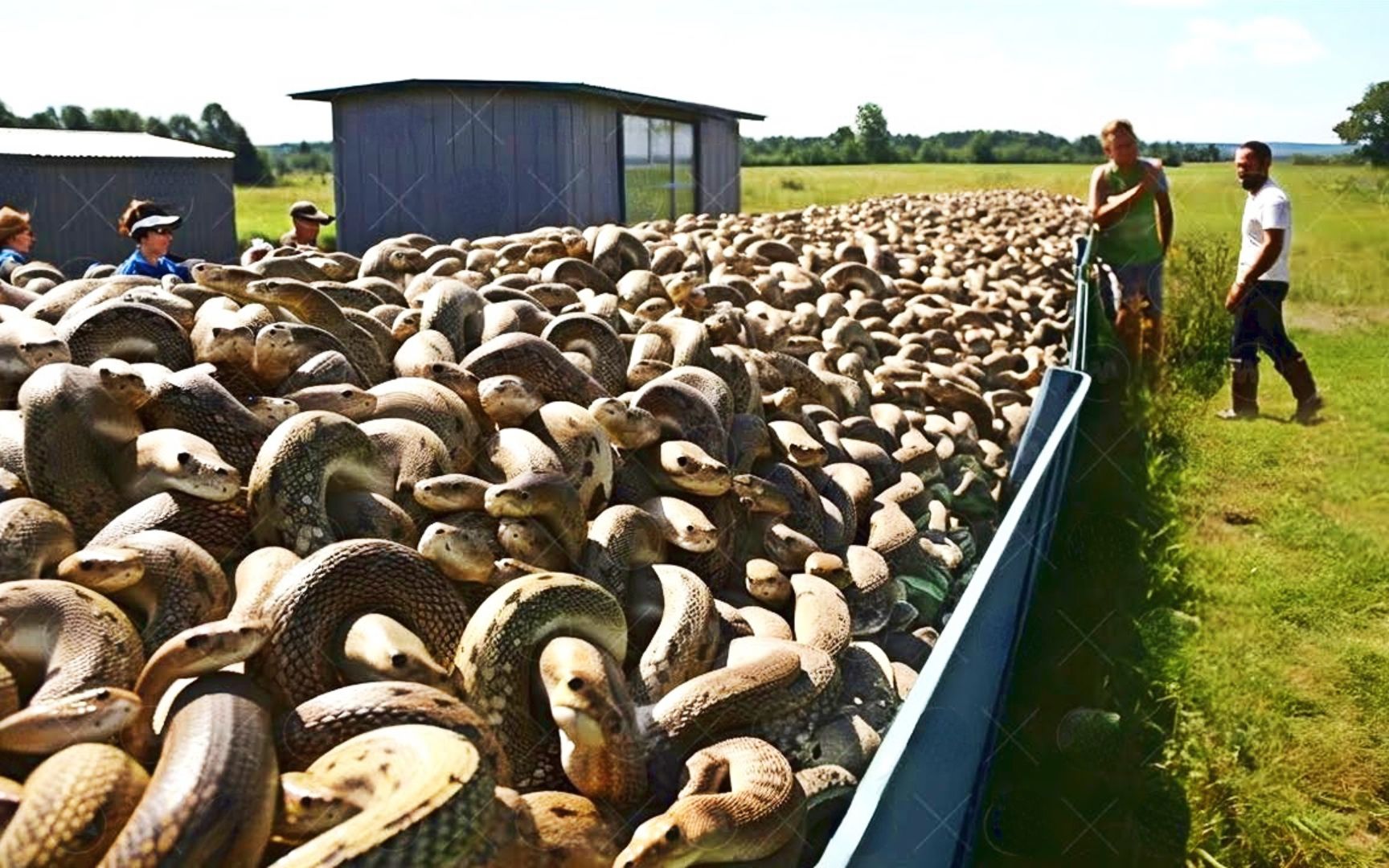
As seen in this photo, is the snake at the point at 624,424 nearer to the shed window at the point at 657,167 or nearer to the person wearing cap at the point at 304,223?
the person wearing cap at the point at 304,223

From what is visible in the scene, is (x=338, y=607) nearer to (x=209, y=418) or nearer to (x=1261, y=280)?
(x=209, y=418)

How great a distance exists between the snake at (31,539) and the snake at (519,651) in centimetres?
105

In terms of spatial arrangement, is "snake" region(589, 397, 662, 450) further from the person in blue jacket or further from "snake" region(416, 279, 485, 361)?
the person in blue jacket

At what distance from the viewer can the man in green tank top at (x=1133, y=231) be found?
8.55 m

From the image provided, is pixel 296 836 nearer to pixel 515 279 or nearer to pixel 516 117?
pixel 515 279

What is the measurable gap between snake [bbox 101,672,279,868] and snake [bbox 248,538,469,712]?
0.21 meters

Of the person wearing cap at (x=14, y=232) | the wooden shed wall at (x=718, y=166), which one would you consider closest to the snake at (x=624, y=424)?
the person wearing cap at (x=14, y=232)

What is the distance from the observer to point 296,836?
2137 mm

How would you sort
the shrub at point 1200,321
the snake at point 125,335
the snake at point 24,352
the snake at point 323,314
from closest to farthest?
the snake at point 24,352 < the snake at point 125,335 < the snake at point 323,314 < the shrub at point 1200,321

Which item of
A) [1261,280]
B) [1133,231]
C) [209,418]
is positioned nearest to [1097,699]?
[209,418]

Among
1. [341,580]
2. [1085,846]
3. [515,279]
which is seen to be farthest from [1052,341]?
[341,580]

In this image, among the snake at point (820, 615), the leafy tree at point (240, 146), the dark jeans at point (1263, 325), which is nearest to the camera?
the snake at point (820, 615)

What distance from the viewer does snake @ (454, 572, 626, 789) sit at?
8.89ft

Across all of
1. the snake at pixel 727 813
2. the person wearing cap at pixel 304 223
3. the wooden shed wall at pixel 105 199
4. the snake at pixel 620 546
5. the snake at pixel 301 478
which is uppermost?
the wooden shed wall at pixel 105 199
